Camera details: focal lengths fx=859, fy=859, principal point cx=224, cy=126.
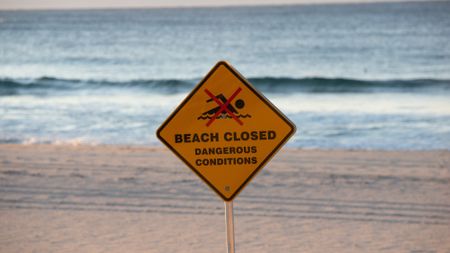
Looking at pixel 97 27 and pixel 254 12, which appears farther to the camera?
pixel 254 12

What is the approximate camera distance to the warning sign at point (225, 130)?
4711 mm

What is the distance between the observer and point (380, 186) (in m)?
9.75

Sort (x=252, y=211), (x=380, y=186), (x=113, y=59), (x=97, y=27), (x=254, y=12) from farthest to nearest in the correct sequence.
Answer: (x=254, y=12) < (x=97, y=27) < (x=113, y=59) < (x=380, y=186) < (x=252, y=211)

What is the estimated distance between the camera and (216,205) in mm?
8844

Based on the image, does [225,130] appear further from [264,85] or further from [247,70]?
[247,70]

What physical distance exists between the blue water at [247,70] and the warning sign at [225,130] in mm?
9833

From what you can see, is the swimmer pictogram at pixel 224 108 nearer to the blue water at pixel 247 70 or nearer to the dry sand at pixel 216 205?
the dry sand at pixel 216 205

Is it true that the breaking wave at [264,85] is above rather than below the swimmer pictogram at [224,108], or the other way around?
below

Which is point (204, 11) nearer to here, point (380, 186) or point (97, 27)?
point (97, 27)

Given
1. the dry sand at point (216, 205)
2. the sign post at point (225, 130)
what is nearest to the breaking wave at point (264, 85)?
the dry sand at point (216, 205)

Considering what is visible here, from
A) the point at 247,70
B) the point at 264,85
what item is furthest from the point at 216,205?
the point at 247,70

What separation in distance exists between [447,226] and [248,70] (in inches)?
1419

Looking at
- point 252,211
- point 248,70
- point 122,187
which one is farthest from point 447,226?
point 248,70

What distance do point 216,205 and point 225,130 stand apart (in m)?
4.17
